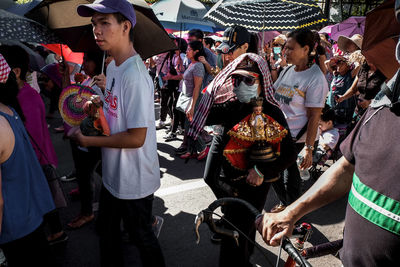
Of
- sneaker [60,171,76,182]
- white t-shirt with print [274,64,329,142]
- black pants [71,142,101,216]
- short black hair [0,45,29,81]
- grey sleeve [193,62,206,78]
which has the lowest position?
sneaker [60,171,76,182]

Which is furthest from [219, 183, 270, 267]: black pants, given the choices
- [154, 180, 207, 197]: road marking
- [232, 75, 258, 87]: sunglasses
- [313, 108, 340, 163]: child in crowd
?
[313, 108, 340, 163]: child in crowd

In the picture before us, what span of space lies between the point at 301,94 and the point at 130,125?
6.55 ft

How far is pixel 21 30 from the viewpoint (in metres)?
2.73

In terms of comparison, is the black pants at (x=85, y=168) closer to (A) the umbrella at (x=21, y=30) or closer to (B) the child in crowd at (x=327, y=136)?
(A) the umbrella at (x=21, y=30)

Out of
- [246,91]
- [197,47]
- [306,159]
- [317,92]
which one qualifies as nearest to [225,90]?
[246,91]

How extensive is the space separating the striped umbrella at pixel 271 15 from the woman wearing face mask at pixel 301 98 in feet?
3.11

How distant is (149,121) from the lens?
83.7 inches

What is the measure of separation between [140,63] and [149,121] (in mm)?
402

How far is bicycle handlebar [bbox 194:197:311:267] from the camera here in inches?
48.8

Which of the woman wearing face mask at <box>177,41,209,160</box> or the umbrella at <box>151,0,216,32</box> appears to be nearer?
the woman wearing face mask at <box>177,41,209,160</box>

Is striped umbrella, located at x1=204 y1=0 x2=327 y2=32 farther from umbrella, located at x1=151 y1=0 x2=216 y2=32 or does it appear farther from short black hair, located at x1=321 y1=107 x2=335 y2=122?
umbrella, located at x1=151 y1=0 x2=216 y2=32

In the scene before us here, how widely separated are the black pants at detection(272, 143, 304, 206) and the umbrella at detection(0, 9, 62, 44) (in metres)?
2.69

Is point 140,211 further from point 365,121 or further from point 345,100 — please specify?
point 345,100

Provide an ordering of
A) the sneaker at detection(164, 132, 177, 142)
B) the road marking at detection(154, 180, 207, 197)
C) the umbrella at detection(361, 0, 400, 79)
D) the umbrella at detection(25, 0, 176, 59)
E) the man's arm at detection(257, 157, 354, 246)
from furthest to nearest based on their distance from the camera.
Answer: the sneaker at detection(164, 132, 177, 142) → the road marking at detection(154, 180, 207, 197) → the umbrella at detection(25, 0, 176, 59) → the umbrella at detection(361, 0, 400, 79) → the man's arm at detection(257, 157, 354, 246)
